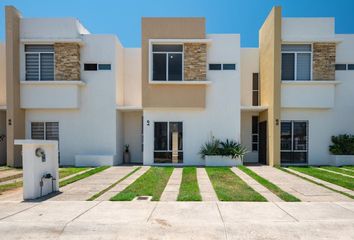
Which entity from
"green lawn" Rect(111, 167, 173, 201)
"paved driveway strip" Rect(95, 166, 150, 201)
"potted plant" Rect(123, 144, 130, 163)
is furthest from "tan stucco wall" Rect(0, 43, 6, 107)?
"green lawn" Rect(111, 167, 173, 201)

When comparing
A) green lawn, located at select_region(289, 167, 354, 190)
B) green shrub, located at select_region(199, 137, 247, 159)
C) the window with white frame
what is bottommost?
green lawn, located at select_region(289, 167, 354, 190)

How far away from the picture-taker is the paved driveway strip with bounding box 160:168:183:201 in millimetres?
9083

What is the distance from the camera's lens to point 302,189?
10273mm

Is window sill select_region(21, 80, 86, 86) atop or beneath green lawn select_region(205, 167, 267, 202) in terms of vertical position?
atop

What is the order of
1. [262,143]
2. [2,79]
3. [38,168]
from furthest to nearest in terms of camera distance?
1. [262,143]
2. [2,79]
3. [38,168]

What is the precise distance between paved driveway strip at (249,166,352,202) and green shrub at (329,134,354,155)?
5.21 metres

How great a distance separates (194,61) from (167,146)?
5208mm

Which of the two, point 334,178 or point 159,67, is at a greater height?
point 159,67

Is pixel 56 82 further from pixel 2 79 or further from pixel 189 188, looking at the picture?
Result: pixel 189 188

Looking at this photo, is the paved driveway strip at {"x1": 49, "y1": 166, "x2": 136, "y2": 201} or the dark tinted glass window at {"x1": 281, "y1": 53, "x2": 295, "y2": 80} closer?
the paved driveway strip at {"x1": 49, "y1": 166, "x2": 136, "y2": 201}

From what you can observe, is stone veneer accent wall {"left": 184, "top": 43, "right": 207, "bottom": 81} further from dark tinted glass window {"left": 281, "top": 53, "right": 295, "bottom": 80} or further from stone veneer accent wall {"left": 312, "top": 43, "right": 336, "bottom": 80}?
stone veneer accent wall {"left": 312, "top": 43, "right": 336, "bottom": 80}

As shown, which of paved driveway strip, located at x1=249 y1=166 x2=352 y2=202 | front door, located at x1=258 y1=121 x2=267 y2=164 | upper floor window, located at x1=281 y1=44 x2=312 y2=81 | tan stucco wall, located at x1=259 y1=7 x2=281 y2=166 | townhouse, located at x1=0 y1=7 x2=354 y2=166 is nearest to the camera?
paved driveway strip, located at x1=249 y1=166 x2=352 y2=202

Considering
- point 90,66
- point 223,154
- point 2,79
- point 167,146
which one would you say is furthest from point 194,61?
point 2,79

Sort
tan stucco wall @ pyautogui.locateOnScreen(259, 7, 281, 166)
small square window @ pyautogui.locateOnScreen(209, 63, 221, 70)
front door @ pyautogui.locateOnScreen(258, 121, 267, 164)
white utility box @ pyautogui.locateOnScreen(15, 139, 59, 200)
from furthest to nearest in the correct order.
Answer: front door @ pyautogui.locateOnScreen(258, 121, 267, 164)
small square window @ pyautogui.locateOnScreen(209, 63, 221, 70)
tan stucco wall @ pyautogui.locateOnScreen(259, 7, 281, 166)
white utility box @ pyautogui.locateOnScreen(15, 139, 59, 200)
